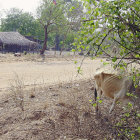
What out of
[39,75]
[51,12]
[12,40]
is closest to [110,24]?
[39,75]

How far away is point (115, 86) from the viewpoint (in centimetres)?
410

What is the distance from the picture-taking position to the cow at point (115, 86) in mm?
3904

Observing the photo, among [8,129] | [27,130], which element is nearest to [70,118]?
[27,130]

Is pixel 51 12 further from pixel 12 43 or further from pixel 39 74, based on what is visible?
pixel 39 74

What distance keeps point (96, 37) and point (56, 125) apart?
217cm

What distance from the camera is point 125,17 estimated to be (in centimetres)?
197

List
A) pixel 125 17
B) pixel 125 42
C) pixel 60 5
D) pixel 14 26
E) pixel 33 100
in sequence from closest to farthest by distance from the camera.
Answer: pixel 125 17
pixel 125 42
pixel 33 100
pixel 60 5
pixel 14 26

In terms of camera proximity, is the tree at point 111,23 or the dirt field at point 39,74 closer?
the tree at point 111,23

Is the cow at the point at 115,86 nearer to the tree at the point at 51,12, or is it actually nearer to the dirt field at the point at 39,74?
the dirt field at the point at 39,74

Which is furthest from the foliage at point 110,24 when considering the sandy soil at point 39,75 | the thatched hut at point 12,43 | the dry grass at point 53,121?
the thatched hut at point 12,43

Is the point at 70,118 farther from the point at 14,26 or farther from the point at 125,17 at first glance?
the point at 14,26

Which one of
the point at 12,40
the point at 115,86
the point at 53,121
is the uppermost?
the point at 12,40

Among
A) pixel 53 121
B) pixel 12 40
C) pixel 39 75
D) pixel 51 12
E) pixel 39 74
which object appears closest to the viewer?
pixel 53 121

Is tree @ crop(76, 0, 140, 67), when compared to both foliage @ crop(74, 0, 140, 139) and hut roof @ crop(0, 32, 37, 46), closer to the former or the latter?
foliage @ crop(74, 0, 140, 139)
